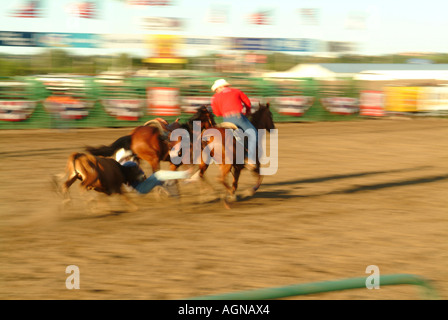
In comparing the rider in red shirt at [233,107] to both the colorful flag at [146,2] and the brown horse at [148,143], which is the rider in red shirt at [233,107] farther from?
the colorful flag at [146,2]

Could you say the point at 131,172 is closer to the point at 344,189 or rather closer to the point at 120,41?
the point at 344,189

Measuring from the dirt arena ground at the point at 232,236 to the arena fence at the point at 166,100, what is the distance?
7.17 metres

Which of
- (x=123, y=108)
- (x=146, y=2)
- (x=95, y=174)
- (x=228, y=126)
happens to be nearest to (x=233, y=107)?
(x=228, y=126)

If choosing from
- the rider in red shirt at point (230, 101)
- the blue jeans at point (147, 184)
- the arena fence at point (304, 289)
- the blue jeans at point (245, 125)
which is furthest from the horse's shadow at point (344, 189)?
the arena fence at point (304, 289)

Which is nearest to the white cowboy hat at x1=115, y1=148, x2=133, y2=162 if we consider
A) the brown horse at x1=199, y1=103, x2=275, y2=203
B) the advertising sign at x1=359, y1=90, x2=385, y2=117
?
the brown horse at x1=199, y1=103, x2=275, y2=203

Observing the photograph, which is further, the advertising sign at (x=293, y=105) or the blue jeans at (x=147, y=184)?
the advertising sign at (x=293, y=105)

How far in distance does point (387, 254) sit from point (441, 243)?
962mm

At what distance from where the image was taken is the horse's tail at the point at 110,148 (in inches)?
318

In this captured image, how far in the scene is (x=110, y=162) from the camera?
25.2 ft

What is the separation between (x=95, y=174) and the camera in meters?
7.27

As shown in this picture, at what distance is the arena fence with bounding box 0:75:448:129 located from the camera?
19172 millimetres

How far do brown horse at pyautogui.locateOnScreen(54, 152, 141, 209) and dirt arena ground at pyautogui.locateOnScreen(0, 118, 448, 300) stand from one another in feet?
1.40
